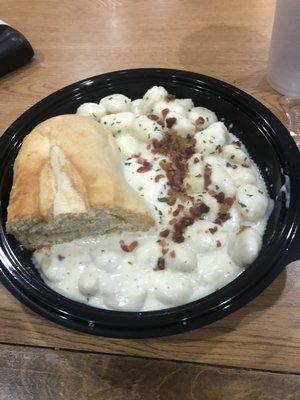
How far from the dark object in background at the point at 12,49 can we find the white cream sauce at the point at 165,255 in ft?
2.11

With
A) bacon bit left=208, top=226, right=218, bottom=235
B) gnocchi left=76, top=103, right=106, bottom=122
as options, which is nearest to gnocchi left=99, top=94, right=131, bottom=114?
gnocchi left=76, top=103, right=106, bottom=122

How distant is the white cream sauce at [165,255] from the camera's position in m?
0.95

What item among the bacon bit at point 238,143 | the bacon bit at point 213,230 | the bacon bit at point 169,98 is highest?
the bacon bit at point 169,98

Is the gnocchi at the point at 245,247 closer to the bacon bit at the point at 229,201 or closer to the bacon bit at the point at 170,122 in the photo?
the bacon bit at the point at 229,201

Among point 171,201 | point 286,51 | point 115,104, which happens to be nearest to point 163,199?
point 171,201

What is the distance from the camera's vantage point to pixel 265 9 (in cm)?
157

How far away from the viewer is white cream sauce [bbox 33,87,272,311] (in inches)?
37.4

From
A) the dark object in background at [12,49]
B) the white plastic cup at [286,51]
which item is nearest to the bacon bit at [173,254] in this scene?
the white plastic cup at [286,51]

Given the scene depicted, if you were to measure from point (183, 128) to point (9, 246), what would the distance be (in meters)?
0.51

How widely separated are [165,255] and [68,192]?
9.8 inches

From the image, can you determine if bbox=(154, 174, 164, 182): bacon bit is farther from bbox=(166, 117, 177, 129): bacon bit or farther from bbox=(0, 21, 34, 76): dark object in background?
bbox=(0, 21, 34, 76): dark object in background

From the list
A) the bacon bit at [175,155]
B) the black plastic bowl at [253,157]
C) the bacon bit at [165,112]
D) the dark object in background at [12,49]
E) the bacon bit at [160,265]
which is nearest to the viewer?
the black plastic bowl at [253,157]

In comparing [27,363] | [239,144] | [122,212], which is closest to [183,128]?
[239,144]

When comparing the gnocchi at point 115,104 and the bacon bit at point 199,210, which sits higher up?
the gnocchi at point 115,104
